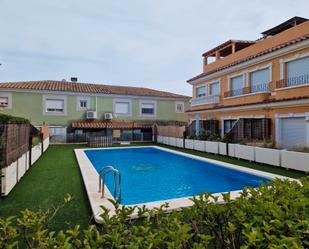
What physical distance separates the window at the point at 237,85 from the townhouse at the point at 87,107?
15053 millimetres

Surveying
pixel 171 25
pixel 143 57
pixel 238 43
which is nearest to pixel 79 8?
pixel 171 25

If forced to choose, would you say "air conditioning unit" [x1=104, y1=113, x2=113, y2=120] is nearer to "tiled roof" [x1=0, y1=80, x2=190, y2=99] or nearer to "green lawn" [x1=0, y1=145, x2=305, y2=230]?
"tiled roof" [x1=0, y1=80, x2=190, y2=99]

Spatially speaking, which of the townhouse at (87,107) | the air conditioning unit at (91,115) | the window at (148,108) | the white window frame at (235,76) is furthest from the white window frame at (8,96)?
the white window frame at (235,76)

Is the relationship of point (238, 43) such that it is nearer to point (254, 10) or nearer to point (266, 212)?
point (254, 10)

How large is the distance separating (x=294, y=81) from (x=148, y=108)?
2336cm

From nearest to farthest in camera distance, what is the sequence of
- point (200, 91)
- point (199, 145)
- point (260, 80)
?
point (260, 80) < point (199, 145) < point (200, 91)

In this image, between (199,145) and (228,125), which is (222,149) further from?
(228,125)

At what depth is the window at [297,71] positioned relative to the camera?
17.2 meters

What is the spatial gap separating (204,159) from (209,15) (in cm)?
1137

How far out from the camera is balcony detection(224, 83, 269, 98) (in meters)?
21.0

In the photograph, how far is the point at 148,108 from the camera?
125 feet

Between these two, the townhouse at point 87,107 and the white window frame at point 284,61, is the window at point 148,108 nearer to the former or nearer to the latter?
the townhouse at point 87,107

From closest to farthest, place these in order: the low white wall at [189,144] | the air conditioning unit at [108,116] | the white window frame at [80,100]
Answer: the low white wall at [189,144], the white window frame at [80,100], the air conditioning unit at [108,116]

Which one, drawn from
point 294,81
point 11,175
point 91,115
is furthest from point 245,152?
point 91,115
